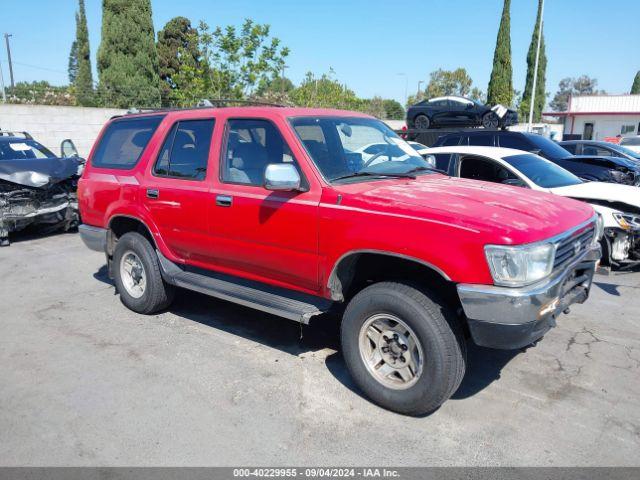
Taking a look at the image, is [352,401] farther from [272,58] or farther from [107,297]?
[272,58]

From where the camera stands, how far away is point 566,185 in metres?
7.21

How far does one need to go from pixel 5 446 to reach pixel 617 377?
4.40 m

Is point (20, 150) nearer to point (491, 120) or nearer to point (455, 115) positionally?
point (455, 115)

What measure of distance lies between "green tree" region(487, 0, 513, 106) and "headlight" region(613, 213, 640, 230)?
36.8m

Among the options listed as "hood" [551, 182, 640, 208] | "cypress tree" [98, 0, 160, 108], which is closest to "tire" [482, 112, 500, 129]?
"hood" [551, 182, 640, 208]

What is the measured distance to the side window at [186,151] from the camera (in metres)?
4.70

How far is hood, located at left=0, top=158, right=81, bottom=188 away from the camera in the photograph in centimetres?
→ 876

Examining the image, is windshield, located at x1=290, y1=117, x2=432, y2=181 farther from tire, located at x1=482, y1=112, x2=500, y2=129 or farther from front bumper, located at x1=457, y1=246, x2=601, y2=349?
tire, located at x1=482, y1=112, x2=500, y2=129

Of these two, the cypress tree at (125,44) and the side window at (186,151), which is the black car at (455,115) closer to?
the side window at (186,151)

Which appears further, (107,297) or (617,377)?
(107,297)

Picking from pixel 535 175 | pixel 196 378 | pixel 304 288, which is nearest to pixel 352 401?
pixel 304 288

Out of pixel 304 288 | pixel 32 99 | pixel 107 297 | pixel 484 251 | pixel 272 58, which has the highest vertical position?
pixel 272 58

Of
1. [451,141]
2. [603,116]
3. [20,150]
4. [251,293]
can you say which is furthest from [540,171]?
[603,116]

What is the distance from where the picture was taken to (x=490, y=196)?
12.4 ft
